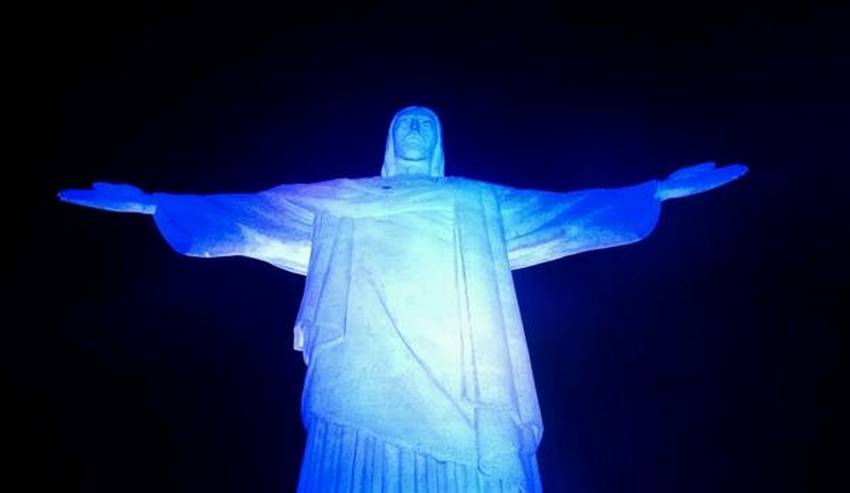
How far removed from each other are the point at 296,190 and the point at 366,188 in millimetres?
452

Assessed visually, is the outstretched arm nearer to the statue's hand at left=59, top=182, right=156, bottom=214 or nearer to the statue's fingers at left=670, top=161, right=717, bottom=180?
the statue's hand at left=59, top=182, right=156, bottom=214

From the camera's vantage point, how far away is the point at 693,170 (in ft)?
17.5

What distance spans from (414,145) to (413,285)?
1312 mm

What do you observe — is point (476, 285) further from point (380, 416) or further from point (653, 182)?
point (653, 182)

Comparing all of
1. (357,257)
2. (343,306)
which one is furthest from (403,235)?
(343,306)

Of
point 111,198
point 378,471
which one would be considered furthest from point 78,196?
point 378,471

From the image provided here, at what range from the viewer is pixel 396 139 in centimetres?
604

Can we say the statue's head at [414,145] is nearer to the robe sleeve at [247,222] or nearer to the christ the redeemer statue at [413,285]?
the christ the redeemer statue at [413,285]

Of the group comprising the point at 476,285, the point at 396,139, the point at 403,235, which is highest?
the point at 396,139

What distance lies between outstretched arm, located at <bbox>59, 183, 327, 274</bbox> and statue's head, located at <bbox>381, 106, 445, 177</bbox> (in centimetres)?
68

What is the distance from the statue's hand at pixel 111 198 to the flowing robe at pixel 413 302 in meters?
0.13

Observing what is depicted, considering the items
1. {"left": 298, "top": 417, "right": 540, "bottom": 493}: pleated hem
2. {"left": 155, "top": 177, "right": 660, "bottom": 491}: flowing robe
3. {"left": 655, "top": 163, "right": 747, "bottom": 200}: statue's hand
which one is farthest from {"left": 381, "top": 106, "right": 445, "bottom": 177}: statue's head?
{"left": 298, "top": 417, "right": 540, "bottom": 493}: pleated hem

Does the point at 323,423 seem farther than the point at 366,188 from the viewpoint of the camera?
No

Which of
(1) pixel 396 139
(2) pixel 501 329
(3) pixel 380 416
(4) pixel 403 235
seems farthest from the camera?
(1) pixel 396 139
